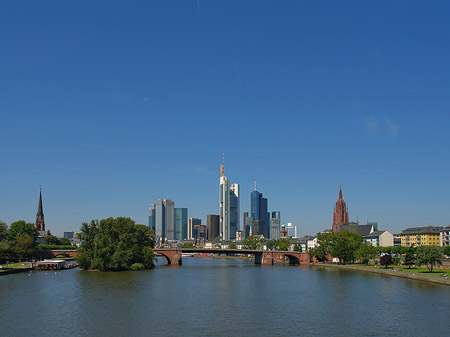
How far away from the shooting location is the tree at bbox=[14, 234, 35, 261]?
14256 cm

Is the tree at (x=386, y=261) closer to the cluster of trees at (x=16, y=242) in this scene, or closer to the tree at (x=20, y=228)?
the cluster of trees at (x=16, y=242)

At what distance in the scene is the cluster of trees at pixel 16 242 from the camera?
125 m

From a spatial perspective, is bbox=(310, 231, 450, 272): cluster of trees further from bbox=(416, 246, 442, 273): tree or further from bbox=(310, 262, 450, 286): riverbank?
bbox=(310, 262, 450, 286): riverbank

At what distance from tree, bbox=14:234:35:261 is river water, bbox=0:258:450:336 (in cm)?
5472

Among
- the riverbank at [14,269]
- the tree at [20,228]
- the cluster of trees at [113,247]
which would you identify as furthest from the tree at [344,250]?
the tree at [20,228]

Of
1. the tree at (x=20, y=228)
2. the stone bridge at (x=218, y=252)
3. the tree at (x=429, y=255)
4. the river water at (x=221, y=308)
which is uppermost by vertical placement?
the tree at (x=20, y=228)

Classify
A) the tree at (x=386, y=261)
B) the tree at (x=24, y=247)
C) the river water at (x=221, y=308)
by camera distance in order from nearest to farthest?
the river water at (x=221, y=308) → the tree at (x=386, y=261) → the tree at (x=24, y=247)

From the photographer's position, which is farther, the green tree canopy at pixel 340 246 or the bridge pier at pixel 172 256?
the bridge pier at pixel 172 256

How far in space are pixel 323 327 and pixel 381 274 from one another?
205 ft

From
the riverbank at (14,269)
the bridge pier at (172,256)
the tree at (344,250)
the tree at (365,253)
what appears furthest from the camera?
the bridge pier at (172,256)

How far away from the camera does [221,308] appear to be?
6084 centimetres

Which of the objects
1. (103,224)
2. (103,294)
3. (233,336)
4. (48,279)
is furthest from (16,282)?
(233,336)

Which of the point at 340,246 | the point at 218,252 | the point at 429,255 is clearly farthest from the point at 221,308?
the point at 218,252

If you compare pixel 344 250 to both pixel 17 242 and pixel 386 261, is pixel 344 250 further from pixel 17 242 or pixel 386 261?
pixel 17 242
